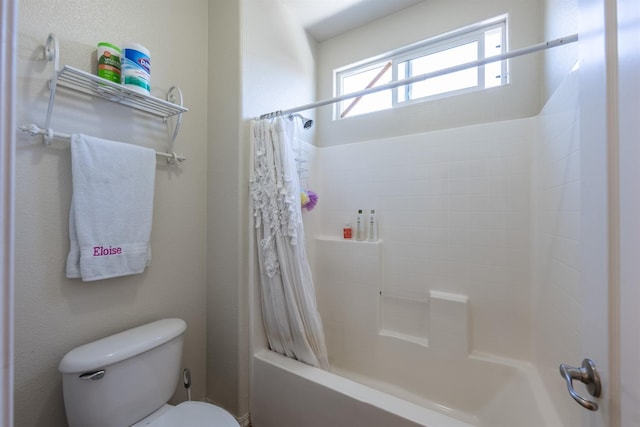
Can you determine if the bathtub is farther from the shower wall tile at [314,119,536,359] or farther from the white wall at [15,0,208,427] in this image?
the white wall at [15,0,208,427]

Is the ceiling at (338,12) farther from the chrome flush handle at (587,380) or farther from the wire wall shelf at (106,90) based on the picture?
the chrome flush handle at (587,380)


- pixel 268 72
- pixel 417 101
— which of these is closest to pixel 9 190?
pixel 268 72

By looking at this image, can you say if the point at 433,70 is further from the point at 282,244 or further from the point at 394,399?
the point at 394,399

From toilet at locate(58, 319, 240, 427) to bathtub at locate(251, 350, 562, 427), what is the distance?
37 centimetres

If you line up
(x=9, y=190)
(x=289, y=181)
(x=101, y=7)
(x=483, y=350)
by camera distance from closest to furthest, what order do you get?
1. (x=9, y=190)
2. (x=101, y=7)
3. (x=289, y=181)
4. (x=483, y=350)

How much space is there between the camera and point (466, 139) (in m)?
1.65

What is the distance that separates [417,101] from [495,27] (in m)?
0.62

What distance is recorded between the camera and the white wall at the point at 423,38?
1.53 metres

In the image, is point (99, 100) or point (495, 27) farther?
point (495, 27)

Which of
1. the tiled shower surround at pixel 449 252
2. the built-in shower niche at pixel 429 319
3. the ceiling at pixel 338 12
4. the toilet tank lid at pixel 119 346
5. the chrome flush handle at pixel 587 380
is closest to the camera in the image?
the chrome flush handle at pixel 587 380

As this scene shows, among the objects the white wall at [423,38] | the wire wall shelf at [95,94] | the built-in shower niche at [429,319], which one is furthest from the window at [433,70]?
the built-in shower niche at [429,319]

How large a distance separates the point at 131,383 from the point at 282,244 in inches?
34.0

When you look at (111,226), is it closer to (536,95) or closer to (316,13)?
(316,13)

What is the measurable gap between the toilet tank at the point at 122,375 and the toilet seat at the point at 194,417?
0.08 meters
